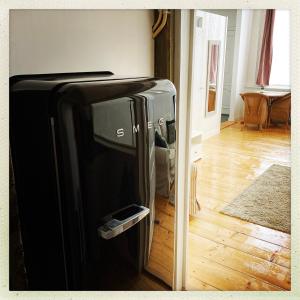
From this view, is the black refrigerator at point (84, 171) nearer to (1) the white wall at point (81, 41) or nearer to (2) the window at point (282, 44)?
(1) the white wall at point (81, 41)

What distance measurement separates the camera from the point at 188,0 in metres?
0.95

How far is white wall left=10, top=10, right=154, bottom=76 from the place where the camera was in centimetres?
85

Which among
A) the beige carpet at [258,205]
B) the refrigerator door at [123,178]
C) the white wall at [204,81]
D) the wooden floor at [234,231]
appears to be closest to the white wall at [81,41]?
the refrigerator door at [123,178]

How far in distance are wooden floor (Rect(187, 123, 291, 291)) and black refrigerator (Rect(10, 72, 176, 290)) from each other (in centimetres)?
57

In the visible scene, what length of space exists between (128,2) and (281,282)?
4.95 ft

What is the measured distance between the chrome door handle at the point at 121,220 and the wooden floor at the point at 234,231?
0.61m

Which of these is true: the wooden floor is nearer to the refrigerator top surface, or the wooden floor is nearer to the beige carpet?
the beige carpet

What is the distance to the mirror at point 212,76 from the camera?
8.90 feet

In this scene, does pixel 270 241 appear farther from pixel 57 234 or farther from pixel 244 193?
pixel 57 234

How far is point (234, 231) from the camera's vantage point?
225 centimetres

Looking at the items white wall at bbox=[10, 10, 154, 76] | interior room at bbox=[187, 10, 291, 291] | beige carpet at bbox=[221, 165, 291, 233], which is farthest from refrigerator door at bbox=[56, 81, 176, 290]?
beige carpet at bbox=[221, 165, 291, 233]

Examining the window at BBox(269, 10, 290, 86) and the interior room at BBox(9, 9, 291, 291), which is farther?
the window at BBox(269, 10, 290, 86)

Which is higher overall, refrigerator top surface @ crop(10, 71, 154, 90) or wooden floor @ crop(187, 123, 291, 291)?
refrigerator top surface @ crop(10, 71, 154, 90)

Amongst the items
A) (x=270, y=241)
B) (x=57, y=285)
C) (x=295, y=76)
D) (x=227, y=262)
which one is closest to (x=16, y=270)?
(x=57, y=285)
